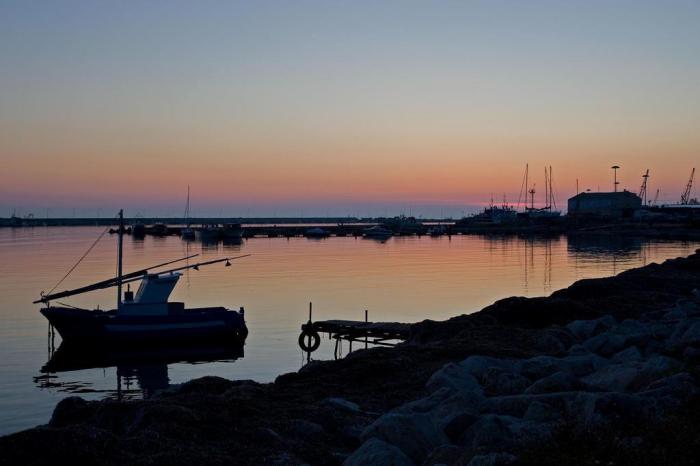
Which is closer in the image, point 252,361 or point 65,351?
point 252,361

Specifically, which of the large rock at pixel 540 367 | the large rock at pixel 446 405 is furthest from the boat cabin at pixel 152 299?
the large rock at pixel 446 405

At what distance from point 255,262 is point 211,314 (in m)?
54.2

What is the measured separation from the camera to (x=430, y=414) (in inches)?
430

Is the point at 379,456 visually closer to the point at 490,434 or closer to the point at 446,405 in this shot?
the point at 490,434

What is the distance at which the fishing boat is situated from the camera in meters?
33.7

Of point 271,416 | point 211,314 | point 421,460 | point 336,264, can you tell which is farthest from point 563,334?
point 336,264

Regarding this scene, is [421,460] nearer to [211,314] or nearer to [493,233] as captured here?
[211,314]

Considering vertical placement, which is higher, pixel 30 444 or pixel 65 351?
pixel 30 444

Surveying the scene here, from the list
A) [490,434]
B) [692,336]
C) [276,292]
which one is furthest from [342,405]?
[276,292]

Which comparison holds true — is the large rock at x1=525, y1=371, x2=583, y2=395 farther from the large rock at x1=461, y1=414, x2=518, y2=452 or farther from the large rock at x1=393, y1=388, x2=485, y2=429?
the large rock at x1=461, y1=414, x2=518, y2=452

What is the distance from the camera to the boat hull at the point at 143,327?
33.7 metres

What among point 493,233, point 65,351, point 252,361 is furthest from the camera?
point 493,233

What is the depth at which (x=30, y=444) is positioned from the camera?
895 cm

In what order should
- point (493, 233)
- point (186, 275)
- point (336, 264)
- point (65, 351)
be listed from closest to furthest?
point (65, 351) → point (186, 275) → point (336, 264) → point (493, 233)
